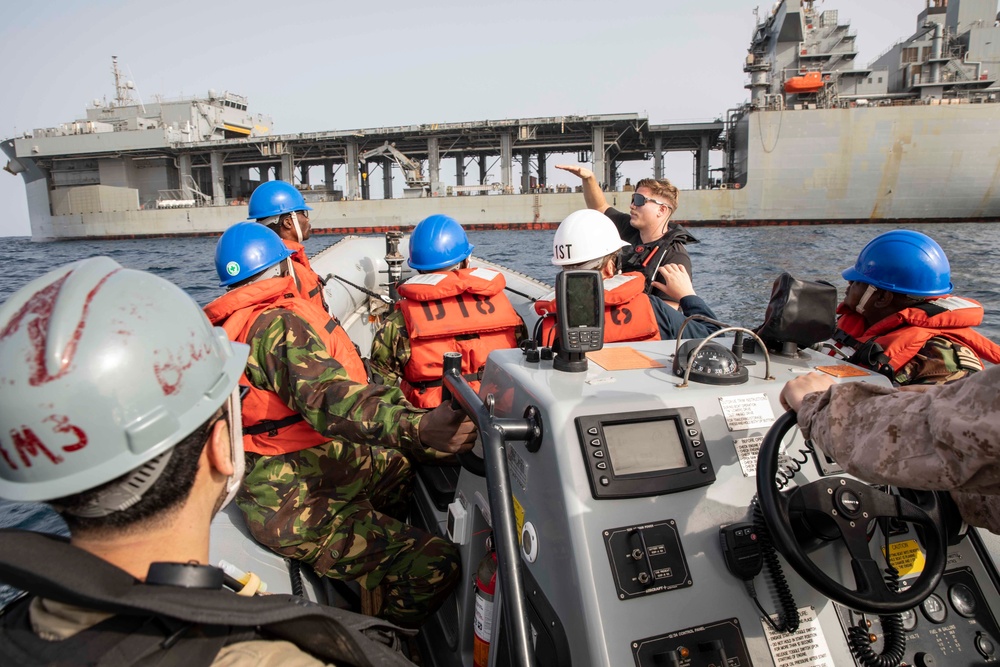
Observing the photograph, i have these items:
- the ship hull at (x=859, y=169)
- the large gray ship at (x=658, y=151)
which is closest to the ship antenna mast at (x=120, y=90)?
the large gray ship at (x=658, y=151)

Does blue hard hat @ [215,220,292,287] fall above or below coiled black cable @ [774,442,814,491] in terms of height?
above

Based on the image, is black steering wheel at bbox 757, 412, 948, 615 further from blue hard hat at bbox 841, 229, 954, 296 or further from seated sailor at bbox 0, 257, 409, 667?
blue hard hat at bbox 841, 229, 954, 296

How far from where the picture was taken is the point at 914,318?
262 cm

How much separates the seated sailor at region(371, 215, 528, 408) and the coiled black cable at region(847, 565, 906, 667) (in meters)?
1.85

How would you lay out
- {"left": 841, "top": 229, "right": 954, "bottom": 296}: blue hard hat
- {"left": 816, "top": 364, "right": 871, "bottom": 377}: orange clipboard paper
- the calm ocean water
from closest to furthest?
{"left": 816, "top": 364, "right": 871, "bottom": 377}: orange clipboard paper → {"left": 841, "top": 229, "right": 954, "bottom": 296}: blue hard hat → the calm ocean water

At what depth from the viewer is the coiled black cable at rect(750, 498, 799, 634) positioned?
4.87ft

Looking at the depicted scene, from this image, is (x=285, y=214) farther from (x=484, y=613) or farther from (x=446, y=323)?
(x=484, y=613)

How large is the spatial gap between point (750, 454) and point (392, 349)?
6.64ft

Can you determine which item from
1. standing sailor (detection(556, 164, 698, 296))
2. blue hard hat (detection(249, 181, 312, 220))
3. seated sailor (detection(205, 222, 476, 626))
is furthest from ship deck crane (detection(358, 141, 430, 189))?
seated sailor (detection(205, 222, 476, 626))

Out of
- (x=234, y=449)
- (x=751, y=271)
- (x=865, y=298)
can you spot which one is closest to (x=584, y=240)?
(x=865, y=298)

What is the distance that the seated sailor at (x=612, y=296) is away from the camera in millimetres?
2814

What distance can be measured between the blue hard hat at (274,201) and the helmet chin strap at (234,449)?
13.1 feet

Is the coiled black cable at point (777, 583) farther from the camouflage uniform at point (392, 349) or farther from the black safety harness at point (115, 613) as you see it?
the camouflage uniform at point (392, 349)

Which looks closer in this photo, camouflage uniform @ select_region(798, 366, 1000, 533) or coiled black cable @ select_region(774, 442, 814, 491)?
camouflage uniform @ select_region(798, 366, 1000, 533)
